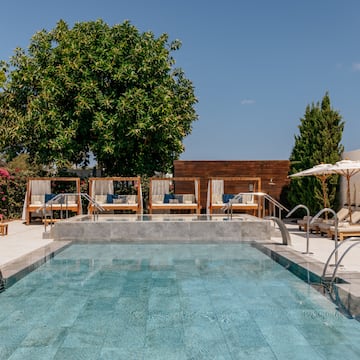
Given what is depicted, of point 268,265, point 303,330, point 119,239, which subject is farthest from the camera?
point 119,239

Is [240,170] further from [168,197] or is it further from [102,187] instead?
[102,187]

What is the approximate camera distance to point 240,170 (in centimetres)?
1972

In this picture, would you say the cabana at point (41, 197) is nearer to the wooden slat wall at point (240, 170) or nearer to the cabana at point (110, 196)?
the cabana at point (110, 196)

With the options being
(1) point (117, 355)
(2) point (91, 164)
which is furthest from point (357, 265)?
(2) point (91, 164)

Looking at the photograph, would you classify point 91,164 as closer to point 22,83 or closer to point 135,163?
point 135,163

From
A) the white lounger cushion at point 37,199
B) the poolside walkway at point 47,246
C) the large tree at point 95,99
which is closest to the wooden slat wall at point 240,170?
the large tree at point 95,99

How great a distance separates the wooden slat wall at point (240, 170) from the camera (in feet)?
64.4

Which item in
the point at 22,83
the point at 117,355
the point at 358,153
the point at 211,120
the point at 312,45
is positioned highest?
the point at 312,45

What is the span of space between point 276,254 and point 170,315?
163 inches

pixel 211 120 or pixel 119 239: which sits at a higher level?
pixel 211 120

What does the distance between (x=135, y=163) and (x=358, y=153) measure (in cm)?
1045

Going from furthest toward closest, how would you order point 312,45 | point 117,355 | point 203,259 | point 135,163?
point 135,163 < point 312,45 < point 203,259 < point 117,355

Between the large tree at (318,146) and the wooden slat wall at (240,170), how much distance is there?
77.6 inches

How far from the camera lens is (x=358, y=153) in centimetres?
1538
